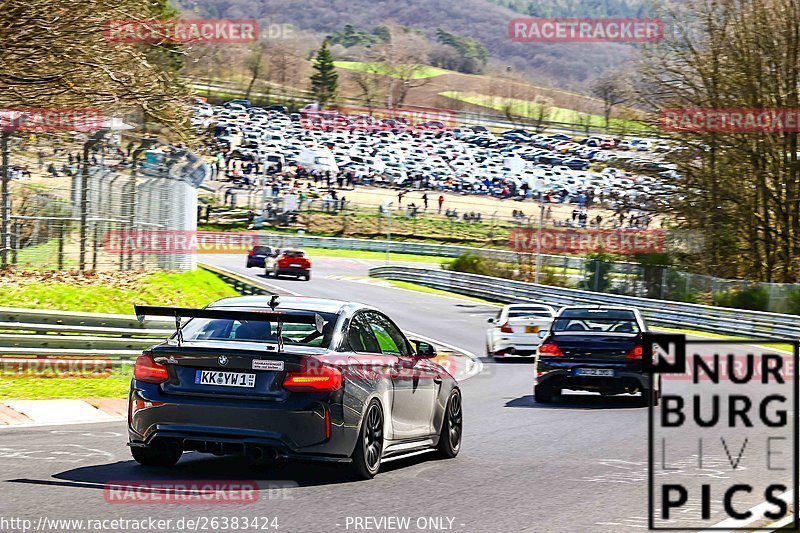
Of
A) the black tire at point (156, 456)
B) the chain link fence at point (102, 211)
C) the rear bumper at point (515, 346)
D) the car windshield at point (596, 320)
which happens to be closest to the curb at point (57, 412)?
the black tire at point (156, 456)

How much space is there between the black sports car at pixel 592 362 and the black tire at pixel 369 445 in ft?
23.9

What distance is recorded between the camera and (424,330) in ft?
117

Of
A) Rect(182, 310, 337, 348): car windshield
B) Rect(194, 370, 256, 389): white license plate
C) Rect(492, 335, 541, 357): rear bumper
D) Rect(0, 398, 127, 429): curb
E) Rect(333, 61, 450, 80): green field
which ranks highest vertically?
Rect(333, 61, 450, 80): green field

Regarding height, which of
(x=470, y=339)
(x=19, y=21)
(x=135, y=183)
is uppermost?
(x=19, y=21)

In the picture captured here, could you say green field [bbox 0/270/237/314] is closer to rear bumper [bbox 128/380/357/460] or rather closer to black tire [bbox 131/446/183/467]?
black tire [bbox 131/446/183/467]

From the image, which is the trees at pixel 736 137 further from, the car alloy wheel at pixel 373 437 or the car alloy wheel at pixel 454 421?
the car alloy wheel at pixel 373 437

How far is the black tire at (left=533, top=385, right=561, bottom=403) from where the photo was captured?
17016 millimetres

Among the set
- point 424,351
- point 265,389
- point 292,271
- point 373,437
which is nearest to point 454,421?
point 424,351

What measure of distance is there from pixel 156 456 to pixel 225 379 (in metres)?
1.09

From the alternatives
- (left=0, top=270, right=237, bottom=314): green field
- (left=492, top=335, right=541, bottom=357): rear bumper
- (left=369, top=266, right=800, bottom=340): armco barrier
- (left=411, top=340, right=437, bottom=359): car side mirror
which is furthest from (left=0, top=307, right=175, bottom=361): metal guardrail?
(left=369, top=266, right=800, bottom=340): armco barrier

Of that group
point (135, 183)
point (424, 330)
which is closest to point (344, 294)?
point (424, 330)

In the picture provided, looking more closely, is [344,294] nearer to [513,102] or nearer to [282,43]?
[513,102]

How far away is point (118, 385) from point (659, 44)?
33465 mm

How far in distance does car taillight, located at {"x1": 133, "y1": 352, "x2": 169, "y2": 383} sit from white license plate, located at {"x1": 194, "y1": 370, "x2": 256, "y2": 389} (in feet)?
0.94
